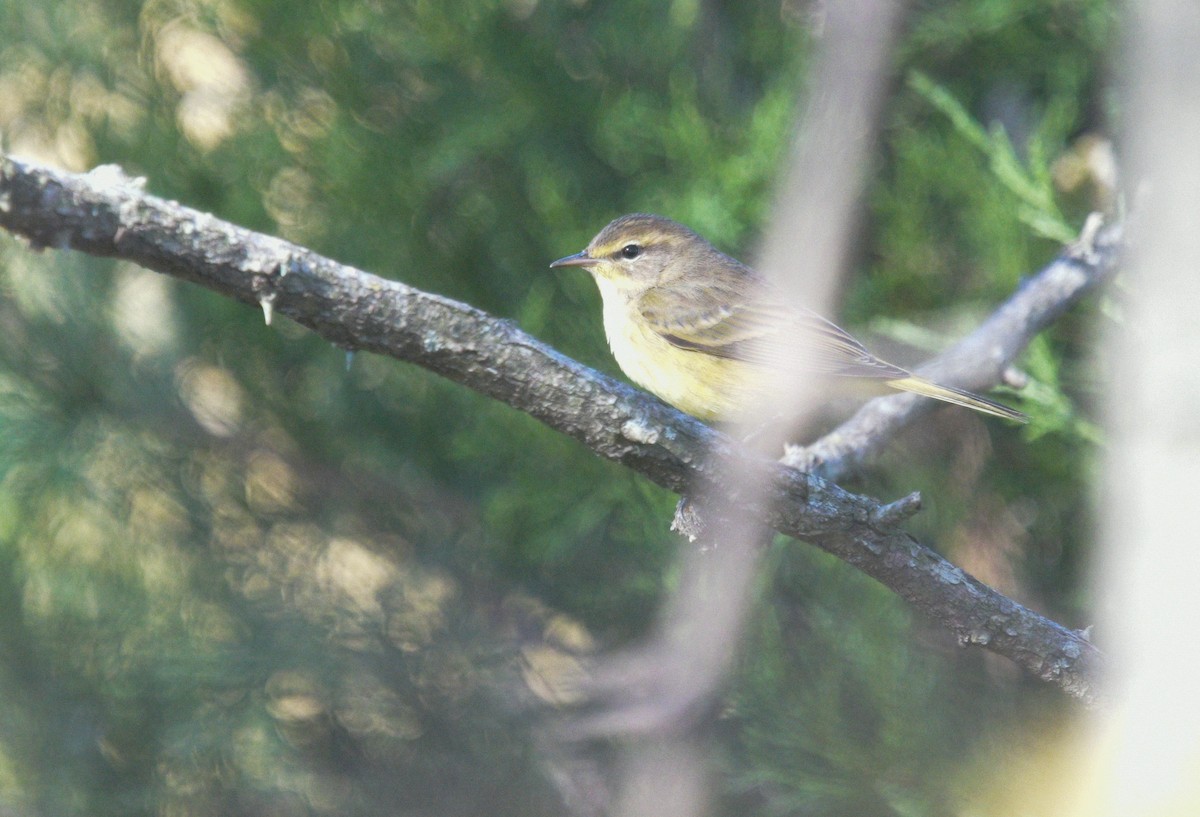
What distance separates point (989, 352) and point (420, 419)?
5.78 ft

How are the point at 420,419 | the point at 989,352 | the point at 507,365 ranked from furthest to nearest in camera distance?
the point at 420,419 < the point at 989,352 < the point at 507,365

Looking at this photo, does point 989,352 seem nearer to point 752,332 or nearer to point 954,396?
point 954,396

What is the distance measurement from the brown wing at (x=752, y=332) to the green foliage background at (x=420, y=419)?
28 cm

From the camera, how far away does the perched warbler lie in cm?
270

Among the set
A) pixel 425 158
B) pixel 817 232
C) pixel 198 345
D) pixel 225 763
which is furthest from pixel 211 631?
pixel 817 232

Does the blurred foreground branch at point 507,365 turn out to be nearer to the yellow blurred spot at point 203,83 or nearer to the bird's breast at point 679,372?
the bird's breast at point 679,372

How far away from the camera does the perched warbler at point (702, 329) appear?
2697 millimetres

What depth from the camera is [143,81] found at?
11.2 ft

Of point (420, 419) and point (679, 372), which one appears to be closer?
point (679, 372)

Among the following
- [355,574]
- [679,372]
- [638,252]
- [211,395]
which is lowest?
[355,574]

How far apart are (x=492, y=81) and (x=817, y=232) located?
2.24 metres

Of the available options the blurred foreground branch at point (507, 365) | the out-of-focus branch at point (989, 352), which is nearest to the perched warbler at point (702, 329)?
the out-of-focus branch at point (989, 352)

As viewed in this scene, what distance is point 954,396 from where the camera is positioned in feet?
8.33

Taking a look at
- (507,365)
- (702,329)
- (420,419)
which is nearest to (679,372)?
(702,329)
